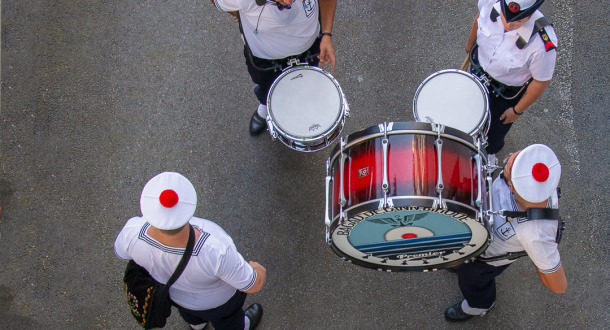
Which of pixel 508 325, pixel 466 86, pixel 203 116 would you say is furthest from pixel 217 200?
pixel 508 325

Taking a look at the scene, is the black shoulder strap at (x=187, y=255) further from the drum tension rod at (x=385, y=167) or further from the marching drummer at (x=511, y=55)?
the marching drummer at (x=511, y=55)

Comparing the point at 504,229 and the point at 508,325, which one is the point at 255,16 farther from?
the point at 508,325

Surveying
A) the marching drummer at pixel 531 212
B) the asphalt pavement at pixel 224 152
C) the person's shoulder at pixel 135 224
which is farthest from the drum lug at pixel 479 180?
the person's shoulder at pixel 135 224

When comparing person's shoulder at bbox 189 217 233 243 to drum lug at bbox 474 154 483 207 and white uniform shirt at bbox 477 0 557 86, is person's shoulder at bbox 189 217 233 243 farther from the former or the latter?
white uniform shirt at bbox 477 0 557 86

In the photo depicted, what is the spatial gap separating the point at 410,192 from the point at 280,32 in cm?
147

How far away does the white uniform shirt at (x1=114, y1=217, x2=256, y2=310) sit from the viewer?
263cm

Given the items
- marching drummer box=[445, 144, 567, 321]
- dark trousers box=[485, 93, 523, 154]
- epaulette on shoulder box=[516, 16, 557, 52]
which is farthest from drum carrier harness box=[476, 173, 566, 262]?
epaulette on shoulder box=[516, 16, 557, 52]

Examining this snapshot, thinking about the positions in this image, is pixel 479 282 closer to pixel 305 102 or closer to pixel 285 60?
pixel 305 102

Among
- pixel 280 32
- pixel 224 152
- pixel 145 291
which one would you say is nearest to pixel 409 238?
pixel 145 291

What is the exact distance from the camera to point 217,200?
418 cm

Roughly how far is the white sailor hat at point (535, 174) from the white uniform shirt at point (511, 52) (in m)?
0.77

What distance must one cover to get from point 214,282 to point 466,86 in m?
2.06

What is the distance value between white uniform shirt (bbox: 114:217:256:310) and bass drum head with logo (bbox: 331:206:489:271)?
61cm

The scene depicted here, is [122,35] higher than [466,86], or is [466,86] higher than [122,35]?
[466,86]
